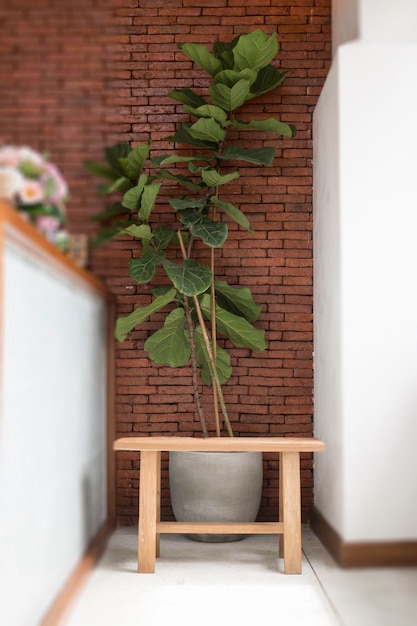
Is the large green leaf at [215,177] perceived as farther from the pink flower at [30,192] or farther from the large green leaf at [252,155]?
the pink flower at [30,192]

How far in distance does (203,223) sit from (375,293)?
36.3 inches

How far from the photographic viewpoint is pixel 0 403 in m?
1.84

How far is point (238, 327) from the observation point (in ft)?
12.5

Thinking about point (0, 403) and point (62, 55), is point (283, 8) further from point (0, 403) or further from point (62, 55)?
point (0, 403)

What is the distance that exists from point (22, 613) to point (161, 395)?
210cm

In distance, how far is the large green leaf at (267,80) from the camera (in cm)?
384

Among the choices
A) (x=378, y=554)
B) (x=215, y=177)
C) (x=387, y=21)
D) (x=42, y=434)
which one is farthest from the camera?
(x=215, y=177)

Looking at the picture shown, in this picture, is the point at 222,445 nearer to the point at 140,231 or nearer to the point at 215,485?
the point at 215,485

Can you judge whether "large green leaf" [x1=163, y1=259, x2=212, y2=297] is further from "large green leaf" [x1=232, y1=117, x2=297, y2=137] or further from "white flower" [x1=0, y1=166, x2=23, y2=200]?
"white flower" [x1=0, y1=166, x2=23, y2=200]

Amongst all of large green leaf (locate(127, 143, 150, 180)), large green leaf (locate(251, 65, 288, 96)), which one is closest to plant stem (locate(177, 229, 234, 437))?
large green leaf (locate(127, 143, 150, 180))

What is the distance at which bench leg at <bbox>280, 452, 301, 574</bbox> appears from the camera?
3.17 metres

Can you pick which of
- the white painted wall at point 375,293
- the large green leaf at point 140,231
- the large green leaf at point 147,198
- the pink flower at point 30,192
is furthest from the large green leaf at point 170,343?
the pink flower at point 30,192

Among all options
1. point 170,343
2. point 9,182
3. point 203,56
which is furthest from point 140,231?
point 9,182

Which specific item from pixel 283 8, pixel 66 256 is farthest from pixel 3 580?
pixel 283 8
